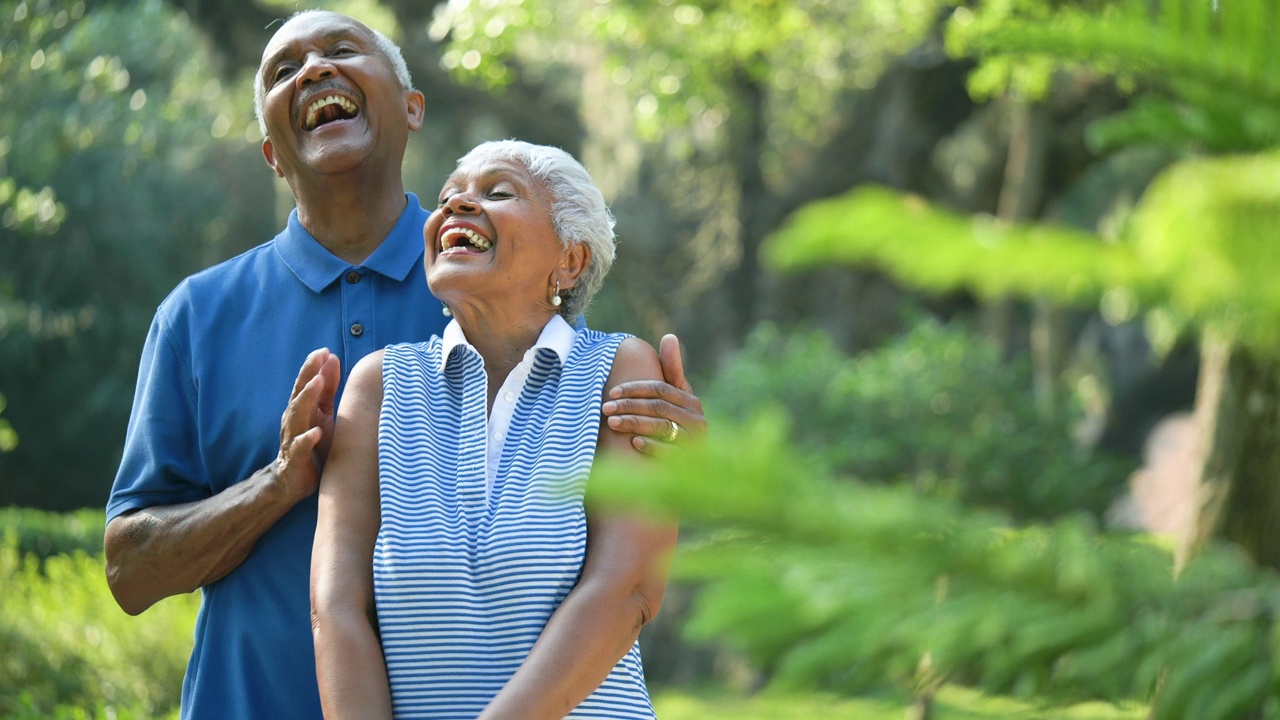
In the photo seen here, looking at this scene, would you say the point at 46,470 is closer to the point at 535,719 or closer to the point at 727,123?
the point at 727,123

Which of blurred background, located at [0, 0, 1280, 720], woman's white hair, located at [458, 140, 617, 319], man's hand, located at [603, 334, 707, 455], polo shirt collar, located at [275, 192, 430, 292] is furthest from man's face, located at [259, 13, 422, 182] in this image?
blurred background, located at [0, 0, 1280, 720]

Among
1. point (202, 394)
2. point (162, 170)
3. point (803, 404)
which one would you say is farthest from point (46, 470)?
point (202, 394)

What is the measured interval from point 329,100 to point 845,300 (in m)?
13.5

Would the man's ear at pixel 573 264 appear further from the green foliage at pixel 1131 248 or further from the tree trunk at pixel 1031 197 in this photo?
the tree trunk at pixel 1031 197

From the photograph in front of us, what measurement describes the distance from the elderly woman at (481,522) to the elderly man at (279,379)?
130 mm

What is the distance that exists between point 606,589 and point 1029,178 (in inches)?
489

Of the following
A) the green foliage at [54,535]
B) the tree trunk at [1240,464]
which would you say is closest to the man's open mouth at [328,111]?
the tree trunk at [1240,464]

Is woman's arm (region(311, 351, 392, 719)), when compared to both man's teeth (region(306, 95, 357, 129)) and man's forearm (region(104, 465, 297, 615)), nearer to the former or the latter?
man's forearm (region(104, 465, 297, 615))

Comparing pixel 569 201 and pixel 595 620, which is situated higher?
pixel 569 201

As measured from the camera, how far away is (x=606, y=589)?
2.53 meters

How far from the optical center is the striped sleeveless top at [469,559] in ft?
8.54

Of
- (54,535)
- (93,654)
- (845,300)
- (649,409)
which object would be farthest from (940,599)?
(845,300)

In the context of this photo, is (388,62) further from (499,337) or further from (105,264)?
(105,264)

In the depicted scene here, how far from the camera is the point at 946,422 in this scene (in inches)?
485
